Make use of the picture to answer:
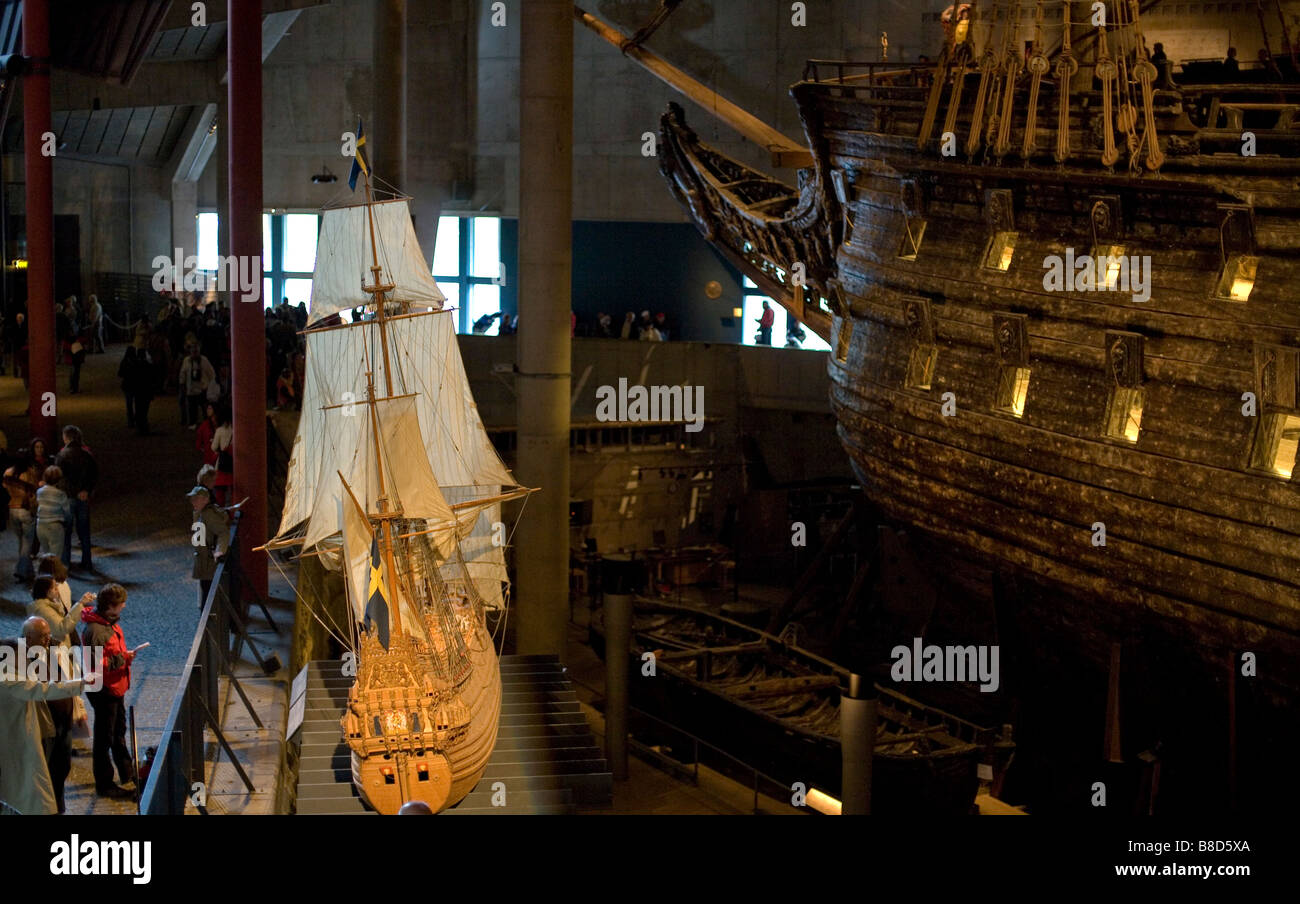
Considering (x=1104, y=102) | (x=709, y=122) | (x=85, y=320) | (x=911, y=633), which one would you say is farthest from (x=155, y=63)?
(x=1104, y=102)

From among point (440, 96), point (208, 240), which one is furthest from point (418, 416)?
point (208, 240)

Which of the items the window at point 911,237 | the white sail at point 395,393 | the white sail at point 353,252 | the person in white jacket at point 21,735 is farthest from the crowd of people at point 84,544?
the window at point 911,237

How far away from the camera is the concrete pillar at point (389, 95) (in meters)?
24.3

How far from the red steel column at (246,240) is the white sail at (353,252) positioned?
898 mm

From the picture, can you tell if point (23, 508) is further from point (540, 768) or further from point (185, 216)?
point (185, 216)

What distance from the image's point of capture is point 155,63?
1198 inches

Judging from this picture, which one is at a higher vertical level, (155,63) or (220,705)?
(155,63)

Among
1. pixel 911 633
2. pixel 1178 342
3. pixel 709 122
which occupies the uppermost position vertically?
pixel 709 122

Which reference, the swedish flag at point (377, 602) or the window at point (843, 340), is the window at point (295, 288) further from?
the swedish flag at point (377, 602)

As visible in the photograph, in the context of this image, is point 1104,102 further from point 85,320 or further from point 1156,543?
point 85,320

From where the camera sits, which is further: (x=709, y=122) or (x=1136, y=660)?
(x=709, y=122)

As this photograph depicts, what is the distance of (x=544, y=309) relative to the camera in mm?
16500

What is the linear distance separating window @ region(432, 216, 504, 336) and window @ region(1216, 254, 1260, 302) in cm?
2170
